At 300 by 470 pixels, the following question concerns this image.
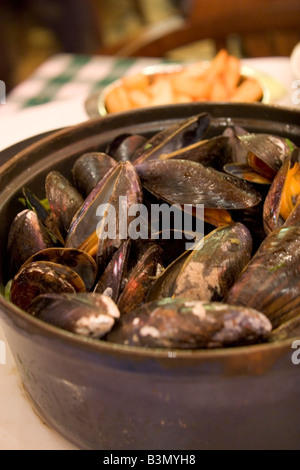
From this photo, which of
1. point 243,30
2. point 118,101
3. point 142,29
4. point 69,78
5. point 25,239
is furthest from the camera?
point 142,29

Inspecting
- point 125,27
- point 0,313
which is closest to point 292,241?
point 0,313

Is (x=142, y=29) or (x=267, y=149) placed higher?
(x=267, y=149)

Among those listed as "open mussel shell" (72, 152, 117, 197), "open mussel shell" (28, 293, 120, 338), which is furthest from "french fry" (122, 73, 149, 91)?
"open mussel shell" (28, 293, 120, 338)

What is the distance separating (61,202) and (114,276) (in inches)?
8.3

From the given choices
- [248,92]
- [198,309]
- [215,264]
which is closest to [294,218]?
[215,264]

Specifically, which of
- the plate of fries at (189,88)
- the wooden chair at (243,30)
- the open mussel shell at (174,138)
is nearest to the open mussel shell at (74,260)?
the open mussel shell at (174,138)

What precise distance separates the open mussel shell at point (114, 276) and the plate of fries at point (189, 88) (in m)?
0.77

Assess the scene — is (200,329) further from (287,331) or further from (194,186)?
(194,186)

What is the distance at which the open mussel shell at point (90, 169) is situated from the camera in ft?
2.92

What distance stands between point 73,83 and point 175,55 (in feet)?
6.88

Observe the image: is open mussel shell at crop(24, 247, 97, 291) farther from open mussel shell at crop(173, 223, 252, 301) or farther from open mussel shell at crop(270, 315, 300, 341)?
open mussel shell at crop(270, 315, 300, 341)

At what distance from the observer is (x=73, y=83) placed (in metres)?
2.00

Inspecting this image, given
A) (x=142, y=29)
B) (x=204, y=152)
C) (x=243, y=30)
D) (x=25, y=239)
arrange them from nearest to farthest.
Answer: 1. (x=25, y=239)
2. (x=204, y=152)
3. (x=243, y=30)
4. (x=142, y=29)

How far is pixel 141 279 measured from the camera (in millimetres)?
690
